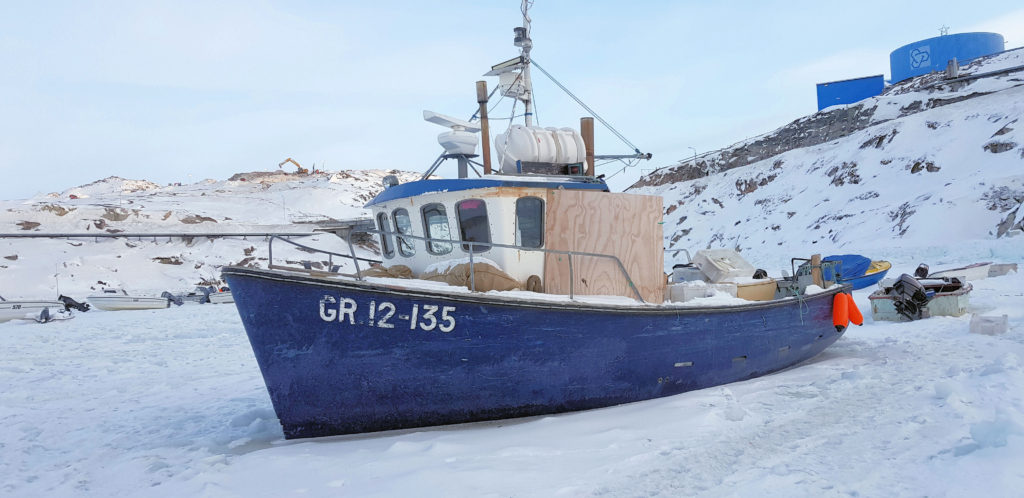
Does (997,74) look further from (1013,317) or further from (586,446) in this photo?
(586,446)

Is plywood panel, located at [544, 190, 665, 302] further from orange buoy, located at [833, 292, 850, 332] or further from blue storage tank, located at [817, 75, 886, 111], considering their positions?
blue storage tank, located at [817, 75, 886, 111]

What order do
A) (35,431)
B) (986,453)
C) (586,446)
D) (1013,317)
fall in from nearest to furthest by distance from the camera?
1. (986,453)
2. (586,446)
3. (35,431)
4. (1013,317)

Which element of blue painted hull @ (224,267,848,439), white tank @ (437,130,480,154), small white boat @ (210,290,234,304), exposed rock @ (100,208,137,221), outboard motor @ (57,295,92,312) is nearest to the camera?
blue painted hull @ (224,267,848,439)

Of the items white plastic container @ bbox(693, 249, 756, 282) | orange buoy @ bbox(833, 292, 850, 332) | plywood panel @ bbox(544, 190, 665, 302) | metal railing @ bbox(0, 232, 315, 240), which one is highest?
metal railing @ bbox(0, 232, 315, 240)

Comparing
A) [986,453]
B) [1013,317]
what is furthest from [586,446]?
[1013,317]

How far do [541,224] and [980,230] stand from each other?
19.8 metres

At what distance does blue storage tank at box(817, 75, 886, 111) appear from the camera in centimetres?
3825

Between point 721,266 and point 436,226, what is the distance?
5008mm

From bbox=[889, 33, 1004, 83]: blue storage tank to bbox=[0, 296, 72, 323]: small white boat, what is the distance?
49.0 meters

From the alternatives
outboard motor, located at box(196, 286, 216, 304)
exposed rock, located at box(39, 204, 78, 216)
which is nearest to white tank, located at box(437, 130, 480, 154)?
outboard motor, located at box(196, 286, 216, 304)

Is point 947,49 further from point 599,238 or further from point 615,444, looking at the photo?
point 615,444

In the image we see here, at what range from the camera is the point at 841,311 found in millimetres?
8938

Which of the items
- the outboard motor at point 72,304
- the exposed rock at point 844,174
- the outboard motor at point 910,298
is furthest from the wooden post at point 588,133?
the exposed rock at point 844,174

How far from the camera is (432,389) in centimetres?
518
